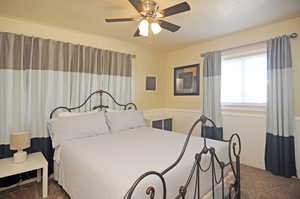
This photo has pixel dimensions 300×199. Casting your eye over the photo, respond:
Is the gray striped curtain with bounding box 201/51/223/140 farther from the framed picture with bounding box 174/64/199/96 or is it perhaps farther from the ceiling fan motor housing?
the ceiling fan motor housing

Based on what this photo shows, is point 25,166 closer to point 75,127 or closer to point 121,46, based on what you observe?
point 75,127

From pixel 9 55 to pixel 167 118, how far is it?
10.5 feet

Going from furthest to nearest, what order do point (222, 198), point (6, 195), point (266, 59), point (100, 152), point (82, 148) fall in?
point (266, 59) → point (6, 195) → point (82, 148) → point (100, 152) → point (222, 198)

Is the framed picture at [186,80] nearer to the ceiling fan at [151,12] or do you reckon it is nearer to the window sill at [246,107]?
the window sill at [246,107]

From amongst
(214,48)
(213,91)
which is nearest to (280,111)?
(213,91)

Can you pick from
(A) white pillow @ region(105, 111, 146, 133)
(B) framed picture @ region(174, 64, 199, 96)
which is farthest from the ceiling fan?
(B) framed picture @ region(174, 64, 199, 96)

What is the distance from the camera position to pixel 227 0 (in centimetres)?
201

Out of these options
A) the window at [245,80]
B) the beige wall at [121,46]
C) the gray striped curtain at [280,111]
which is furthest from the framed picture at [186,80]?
the gray striped curtain at [280,111]

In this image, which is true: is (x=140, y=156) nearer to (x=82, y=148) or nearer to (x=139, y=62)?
(x=82, y=148)

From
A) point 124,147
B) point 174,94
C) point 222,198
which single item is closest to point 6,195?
point 124,147

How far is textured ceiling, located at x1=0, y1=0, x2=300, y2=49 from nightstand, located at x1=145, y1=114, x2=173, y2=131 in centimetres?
190

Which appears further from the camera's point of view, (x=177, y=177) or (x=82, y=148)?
(x=82, y=148)

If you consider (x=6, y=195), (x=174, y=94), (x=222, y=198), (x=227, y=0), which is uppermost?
(x=227, y=0)

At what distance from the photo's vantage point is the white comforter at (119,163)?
1.24 m
